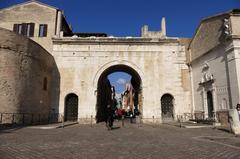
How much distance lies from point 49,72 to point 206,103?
14135 millimetres

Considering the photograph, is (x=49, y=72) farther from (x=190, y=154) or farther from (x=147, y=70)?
(x=190, y=154)

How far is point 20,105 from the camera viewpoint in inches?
588

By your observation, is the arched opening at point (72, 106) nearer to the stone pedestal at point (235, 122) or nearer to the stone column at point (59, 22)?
the stone column at point (59, 22)

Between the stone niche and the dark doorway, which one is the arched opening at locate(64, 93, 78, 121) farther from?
the dark doorway

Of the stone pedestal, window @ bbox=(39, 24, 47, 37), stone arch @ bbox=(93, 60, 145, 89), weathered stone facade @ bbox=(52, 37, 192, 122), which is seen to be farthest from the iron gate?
window @ bbox=(39, 24, 47, 37)

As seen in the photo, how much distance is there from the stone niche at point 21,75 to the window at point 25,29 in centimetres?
562

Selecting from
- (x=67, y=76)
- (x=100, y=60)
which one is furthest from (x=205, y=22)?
(x=67, y=76)

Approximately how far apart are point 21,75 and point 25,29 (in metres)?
8.97

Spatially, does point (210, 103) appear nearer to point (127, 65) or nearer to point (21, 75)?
point (127, 65)

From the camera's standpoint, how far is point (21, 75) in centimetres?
1522

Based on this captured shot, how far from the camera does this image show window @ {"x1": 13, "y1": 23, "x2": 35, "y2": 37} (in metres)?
22.1

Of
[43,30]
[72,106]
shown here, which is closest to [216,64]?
[72,106]

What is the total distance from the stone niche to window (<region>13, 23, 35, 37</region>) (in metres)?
5.62

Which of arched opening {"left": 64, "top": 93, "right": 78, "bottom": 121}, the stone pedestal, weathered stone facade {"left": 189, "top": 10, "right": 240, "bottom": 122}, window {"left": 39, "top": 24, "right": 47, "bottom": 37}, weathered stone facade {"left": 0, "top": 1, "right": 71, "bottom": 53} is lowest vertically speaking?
the stone pedestal
